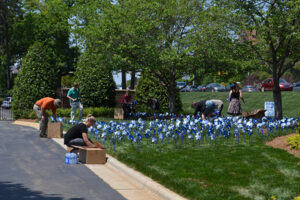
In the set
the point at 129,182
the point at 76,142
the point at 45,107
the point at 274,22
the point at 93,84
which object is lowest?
the point at 129,182

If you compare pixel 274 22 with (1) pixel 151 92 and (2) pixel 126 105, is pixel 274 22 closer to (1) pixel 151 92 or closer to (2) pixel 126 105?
(2) pixel 126 105

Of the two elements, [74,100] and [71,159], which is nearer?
[71,159]

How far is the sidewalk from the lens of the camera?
24.6 feet

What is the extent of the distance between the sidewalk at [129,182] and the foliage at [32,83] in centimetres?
1516

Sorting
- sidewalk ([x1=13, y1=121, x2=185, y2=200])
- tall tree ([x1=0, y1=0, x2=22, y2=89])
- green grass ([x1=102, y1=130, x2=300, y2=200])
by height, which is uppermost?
tall tree ([x1=0, y1=0, x2=22, y2=89])

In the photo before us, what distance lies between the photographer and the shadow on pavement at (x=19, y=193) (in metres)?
7.25

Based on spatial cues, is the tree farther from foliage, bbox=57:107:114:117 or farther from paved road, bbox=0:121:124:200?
foliage, bbox=57:107:114:117

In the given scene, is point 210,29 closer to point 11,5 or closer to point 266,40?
point 266,40

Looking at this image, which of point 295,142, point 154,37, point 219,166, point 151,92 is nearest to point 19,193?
point 219,166

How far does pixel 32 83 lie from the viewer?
2522 centimetres

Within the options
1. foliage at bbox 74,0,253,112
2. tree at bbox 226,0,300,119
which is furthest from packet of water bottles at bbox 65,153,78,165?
foliage at bbox 74,0,253,112

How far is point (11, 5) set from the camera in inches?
2052

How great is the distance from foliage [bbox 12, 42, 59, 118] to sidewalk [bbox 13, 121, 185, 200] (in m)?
15.2

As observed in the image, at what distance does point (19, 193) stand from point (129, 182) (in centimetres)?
215
